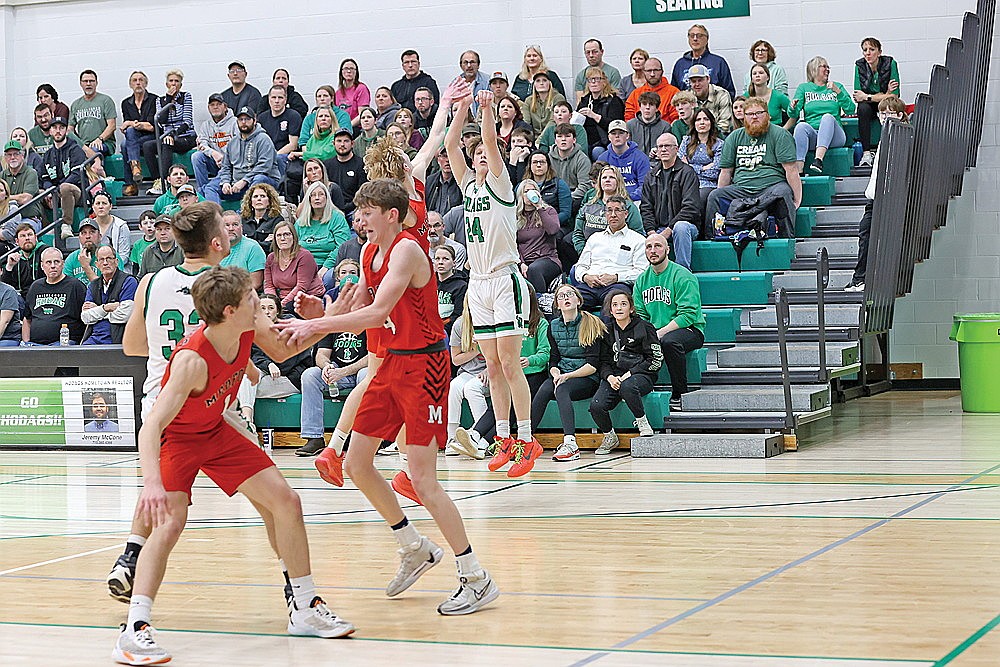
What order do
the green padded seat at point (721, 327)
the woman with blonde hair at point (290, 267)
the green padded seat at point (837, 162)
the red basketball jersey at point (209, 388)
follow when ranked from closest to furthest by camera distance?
1. the red basketball jersey at point (209, 388)
2. the green padded seat at point (721, 327)
3. the woman with blonde hair at point (290, 267)
4. the green padded seat at point (837, 162)

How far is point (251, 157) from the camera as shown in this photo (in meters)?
15.2

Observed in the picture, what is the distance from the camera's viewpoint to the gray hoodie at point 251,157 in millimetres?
15141

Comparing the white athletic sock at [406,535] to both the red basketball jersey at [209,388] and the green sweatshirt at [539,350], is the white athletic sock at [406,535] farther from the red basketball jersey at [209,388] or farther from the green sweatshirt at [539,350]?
the green sweatshirt at [539,350]

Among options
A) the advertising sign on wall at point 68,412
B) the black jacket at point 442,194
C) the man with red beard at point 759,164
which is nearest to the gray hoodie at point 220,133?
the black jacket at point 442,194

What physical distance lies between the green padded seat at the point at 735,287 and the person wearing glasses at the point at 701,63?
3512mm

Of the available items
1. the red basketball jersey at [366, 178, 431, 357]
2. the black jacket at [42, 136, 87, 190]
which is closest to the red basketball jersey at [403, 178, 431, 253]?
the red basketball jersey at [366, 178, 431, 357]

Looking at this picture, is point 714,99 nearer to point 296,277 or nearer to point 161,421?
point 296,277

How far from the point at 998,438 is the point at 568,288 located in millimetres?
3398

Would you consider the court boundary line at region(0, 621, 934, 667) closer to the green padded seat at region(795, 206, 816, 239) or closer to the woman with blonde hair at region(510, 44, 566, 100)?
the green padded seat at region(795, 206, 816, 239)

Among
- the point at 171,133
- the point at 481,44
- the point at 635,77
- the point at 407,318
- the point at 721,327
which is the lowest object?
the point at 721,327

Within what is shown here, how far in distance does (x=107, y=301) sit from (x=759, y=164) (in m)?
6.30

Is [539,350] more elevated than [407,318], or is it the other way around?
[407,318]

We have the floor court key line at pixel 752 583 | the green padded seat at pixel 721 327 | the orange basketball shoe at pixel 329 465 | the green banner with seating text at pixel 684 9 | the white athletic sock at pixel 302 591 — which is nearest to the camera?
the floor court key line at pixel 752 583

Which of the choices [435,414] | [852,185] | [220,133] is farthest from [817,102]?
[435,414]
